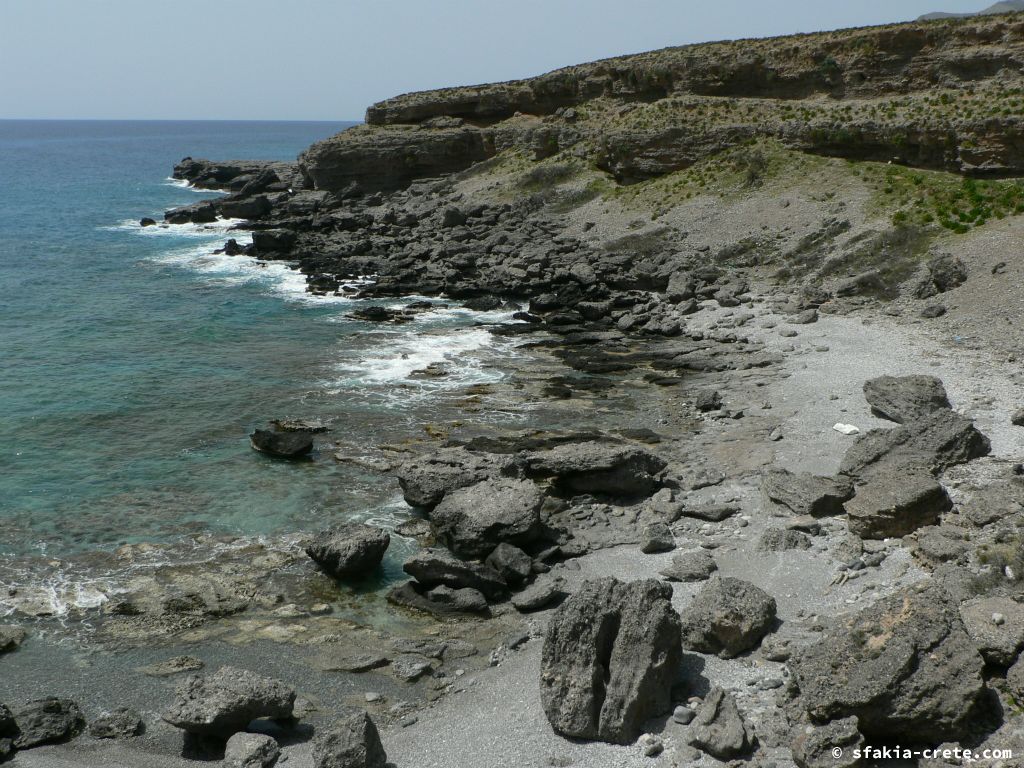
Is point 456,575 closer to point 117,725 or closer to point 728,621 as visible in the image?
point 728,621

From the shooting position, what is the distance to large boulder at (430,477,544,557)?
19.4 meters

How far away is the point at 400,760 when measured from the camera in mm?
12750

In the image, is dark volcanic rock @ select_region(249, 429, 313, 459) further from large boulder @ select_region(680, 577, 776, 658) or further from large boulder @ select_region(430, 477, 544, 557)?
large boulder @ select_region(680, 577, 776, 658)

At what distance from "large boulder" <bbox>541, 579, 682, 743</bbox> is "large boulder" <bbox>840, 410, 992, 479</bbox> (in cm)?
842

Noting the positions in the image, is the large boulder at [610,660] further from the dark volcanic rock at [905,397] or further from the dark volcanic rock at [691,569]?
the dark volcanic rock at [905,397]

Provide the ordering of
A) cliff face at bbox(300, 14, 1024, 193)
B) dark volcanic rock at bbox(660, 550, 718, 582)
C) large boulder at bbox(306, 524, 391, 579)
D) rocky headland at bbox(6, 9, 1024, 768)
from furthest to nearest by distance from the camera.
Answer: cliff face at bbox(300, 14, 1024, 193) < large boulder at bbox(306, 524, 391, 579) < dark volcanic rock at bbox(660, 550, 718, 582) < rocky headland at bbox(6, 9, 1024, 768)

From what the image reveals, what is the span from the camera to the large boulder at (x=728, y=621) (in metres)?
13.9

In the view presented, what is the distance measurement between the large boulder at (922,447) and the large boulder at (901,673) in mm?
7968

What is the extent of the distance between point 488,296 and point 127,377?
1812cm

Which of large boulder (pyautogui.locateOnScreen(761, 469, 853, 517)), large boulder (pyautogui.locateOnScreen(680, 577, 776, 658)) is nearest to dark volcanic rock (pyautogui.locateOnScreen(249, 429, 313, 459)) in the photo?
large boulder (pyautogui.locateOnScreen(761, 469, 853, 517))

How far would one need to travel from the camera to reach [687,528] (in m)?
19.5

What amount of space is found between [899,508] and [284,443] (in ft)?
53.9

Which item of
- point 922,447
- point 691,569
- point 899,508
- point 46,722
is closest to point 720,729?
point 691,569

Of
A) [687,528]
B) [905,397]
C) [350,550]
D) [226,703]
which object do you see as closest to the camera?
[226,703]
